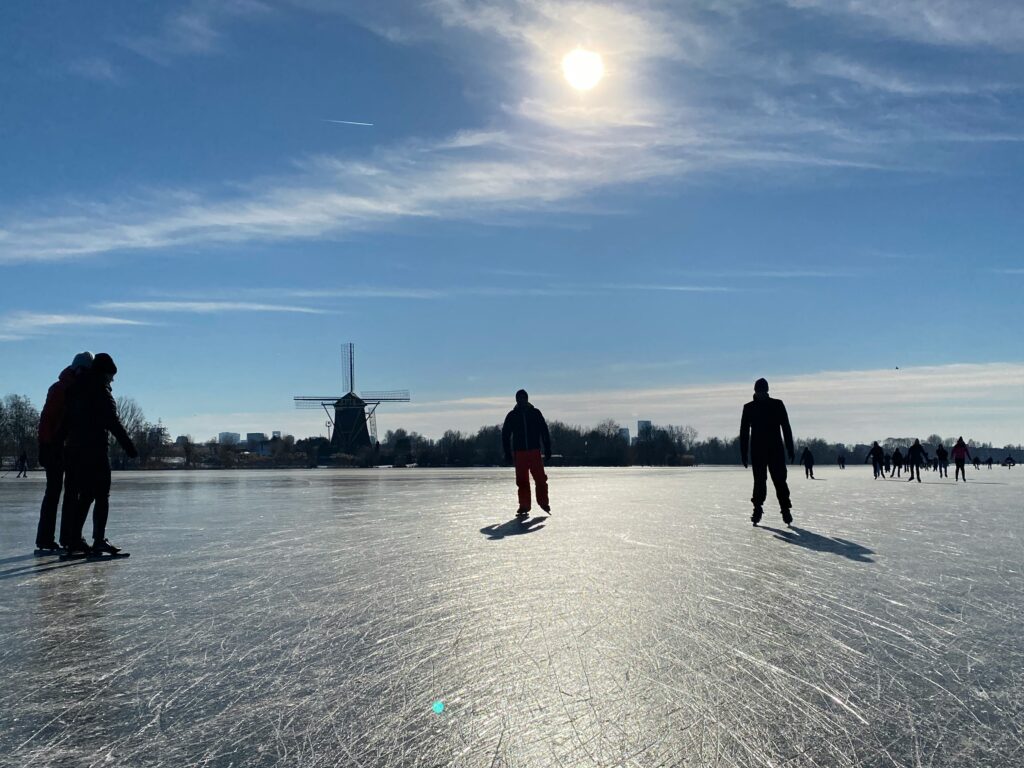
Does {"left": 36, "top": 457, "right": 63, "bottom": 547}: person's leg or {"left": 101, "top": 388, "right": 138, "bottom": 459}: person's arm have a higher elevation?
{"left": 101, "top": 388, "right": 138, "bottom": 459}: person's arm

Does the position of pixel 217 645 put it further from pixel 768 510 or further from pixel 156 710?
pixel 768 510

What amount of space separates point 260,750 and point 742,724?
184cm

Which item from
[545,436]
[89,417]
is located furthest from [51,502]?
[545,436]

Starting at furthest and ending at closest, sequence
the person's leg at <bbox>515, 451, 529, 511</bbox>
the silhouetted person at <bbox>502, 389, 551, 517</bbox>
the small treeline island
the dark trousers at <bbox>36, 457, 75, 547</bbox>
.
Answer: the small treeline island
the silhouetted person at <bbox>502, 389, 551, 517</bbox>
the person's leg at <bbox>515, 451, 529, 511</bbox>
the dark trousers at <bbox>36, 457, 75, 547</bbox>

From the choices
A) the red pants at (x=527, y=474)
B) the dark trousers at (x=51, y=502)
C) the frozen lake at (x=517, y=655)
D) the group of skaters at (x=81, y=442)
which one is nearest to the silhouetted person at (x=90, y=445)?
the group of skaters at (x=81, y=442)

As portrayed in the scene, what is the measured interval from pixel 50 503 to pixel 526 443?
657cm

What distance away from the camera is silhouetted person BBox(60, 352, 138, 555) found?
8.10 metres

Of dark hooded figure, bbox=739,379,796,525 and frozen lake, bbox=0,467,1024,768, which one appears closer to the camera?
frozen lake, bbox=0,467,1024,768

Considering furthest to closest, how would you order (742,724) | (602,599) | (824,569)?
(824,569), (602,599), (742,724)

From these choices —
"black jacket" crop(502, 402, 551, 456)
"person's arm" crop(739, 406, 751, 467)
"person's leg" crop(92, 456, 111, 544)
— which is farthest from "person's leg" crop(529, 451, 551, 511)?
"person's leg" crop(92, 456, 111, 544)

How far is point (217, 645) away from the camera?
4.49 meters

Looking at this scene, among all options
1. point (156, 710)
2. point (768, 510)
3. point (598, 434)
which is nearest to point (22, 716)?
point (156, 710)

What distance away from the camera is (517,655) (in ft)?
13.9

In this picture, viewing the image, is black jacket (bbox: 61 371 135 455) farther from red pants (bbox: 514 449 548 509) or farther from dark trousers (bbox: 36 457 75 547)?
red pants (bbox: 514 449 548 509)
